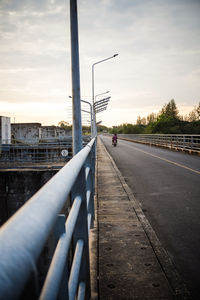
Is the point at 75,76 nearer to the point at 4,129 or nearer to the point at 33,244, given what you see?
the point at 33,244

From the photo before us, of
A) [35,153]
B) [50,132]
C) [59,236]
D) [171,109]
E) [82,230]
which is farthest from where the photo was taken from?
[171,109]

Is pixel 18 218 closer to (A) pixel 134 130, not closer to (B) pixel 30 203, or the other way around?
(B) pixel 30 203

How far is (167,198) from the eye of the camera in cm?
574

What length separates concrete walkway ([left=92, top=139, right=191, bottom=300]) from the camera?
81.8 inches

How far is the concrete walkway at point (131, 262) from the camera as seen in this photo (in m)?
2.08

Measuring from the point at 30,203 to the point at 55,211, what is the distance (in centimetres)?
8

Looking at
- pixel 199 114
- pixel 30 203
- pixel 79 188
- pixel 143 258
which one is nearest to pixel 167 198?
pixel 143 258

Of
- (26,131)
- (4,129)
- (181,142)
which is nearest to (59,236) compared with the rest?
(181,142)

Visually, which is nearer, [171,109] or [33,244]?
[33,244]

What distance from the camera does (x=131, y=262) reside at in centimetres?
254

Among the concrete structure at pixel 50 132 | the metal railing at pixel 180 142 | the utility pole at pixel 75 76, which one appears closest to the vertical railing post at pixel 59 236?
the utility pole at pixel 75 76

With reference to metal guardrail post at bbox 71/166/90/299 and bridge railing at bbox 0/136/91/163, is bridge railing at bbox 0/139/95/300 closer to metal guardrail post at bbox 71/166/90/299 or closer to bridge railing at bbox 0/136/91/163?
metal guardrail post at bbox 71/166/90/299

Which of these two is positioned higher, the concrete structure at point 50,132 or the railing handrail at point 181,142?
the concrete structure at point 50,132

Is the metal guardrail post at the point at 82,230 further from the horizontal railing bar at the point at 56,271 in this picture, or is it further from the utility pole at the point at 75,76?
the utility pole at the point at 75,76
